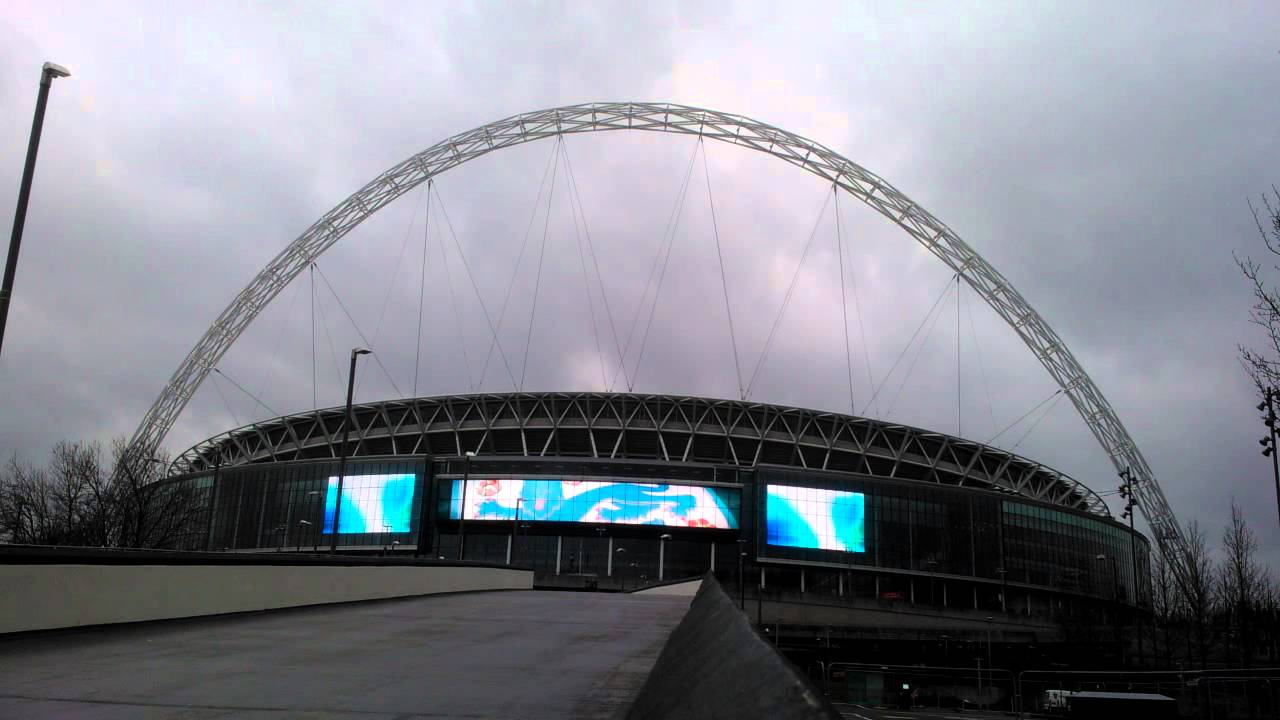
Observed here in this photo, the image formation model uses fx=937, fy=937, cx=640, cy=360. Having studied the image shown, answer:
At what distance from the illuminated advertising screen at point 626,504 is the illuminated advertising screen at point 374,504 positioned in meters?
6.03

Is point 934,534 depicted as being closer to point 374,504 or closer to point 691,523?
point 691,523

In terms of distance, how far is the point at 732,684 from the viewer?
230 cm

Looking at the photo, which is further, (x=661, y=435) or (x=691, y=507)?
(x=661, y=435)

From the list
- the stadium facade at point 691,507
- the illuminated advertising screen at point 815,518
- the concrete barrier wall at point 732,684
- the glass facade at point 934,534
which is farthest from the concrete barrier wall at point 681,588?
the glass facade at point 934,534

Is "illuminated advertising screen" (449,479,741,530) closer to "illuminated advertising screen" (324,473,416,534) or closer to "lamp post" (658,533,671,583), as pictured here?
"lamp post" (658,533,671,583)

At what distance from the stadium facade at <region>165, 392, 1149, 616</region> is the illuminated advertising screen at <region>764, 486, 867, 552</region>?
142 mm

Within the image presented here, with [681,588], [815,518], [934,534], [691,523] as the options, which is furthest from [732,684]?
[934,534]

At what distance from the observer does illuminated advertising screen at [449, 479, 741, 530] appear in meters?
96.0

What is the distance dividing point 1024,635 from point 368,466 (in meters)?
64.7

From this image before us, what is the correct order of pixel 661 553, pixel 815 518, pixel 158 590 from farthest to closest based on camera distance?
pixel 661 553, pixel 815 518, pixel 158 590

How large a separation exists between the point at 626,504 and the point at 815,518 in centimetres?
1912

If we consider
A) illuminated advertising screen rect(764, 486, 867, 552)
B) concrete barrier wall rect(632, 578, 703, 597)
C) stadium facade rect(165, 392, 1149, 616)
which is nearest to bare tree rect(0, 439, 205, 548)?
concrete barrier wall rect(632, 578, 703, 597)

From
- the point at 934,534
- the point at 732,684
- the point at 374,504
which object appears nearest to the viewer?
the point at 732,684

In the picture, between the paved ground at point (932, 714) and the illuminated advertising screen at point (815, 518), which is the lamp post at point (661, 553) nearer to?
the illuminated advertising screen at point (815, 518)
